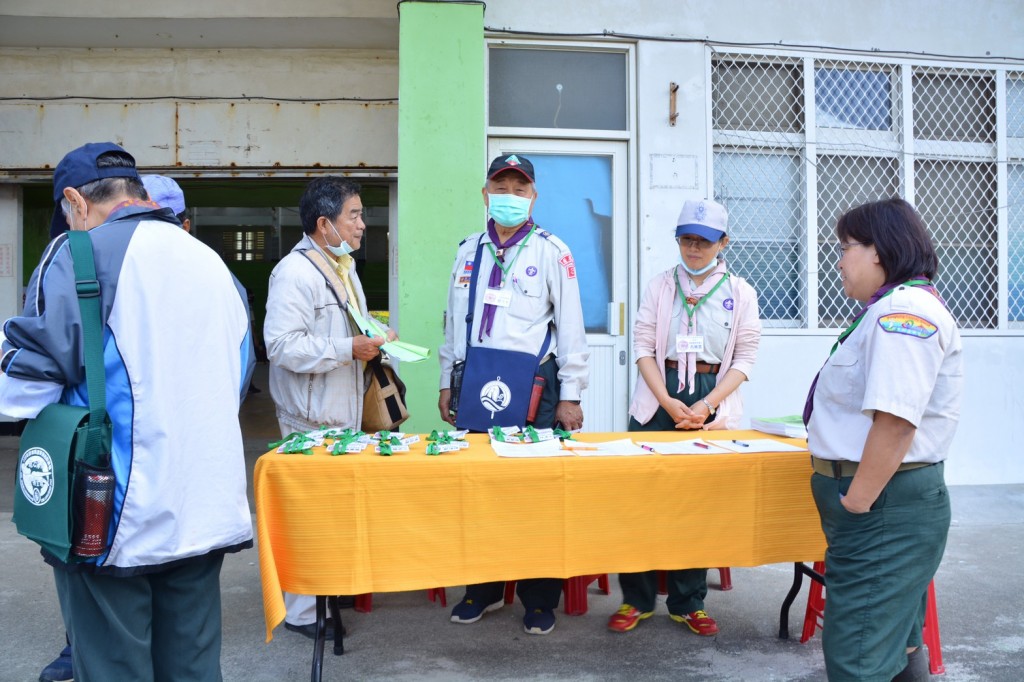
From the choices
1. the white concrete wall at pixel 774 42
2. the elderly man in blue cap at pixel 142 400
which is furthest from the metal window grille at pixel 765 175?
the elderly man in blue cap at pixel 142 400

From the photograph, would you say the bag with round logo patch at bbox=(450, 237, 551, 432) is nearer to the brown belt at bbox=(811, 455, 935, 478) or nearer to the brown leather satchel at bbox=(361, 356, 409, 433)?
the brown leather satchel at bbox=(361, 356, 409, 433)

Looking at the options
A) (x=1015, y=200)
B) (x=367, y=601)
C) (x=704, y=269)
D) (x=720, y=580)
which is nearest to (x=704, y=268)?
(x=704, y=269)

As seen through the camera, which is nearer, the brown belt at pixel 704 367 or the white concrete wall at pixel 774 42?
the brown belt at pixel 704 367

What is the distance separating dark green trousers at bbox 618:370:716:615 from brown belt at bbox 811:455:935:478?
1.10m

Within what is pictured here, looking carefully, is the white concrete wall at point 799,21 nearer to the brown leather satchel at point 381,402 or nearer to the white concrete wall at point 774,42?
the white concrete wall at point 774,42

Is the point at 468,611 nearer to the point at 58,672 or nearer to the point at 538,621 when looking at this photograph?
the point at 538,621

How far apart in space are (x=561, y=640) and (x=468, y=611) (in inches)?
17.3

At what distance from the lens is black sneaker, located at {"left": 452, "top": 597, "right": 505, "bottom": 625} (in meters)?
3.61

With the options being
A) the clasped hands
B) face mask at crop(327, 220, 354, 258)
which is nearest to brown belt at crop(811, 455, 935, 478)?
the clasped hands

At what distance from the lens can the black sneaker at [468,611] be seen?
3.61 meters

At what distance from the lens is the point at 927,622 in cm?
312

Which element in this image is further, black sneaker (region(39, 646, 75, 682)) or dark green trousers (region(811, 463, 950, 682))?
black sneaker (region(39, 646, 75, 682))

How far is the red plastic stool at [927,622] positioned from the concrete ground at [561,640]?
0.23 feet

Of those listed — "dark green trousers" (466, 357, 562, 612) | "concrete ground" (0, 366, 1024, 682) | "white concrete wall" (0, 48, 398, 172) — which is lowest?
"concrete ground" (0, 366, 1024, 682)
